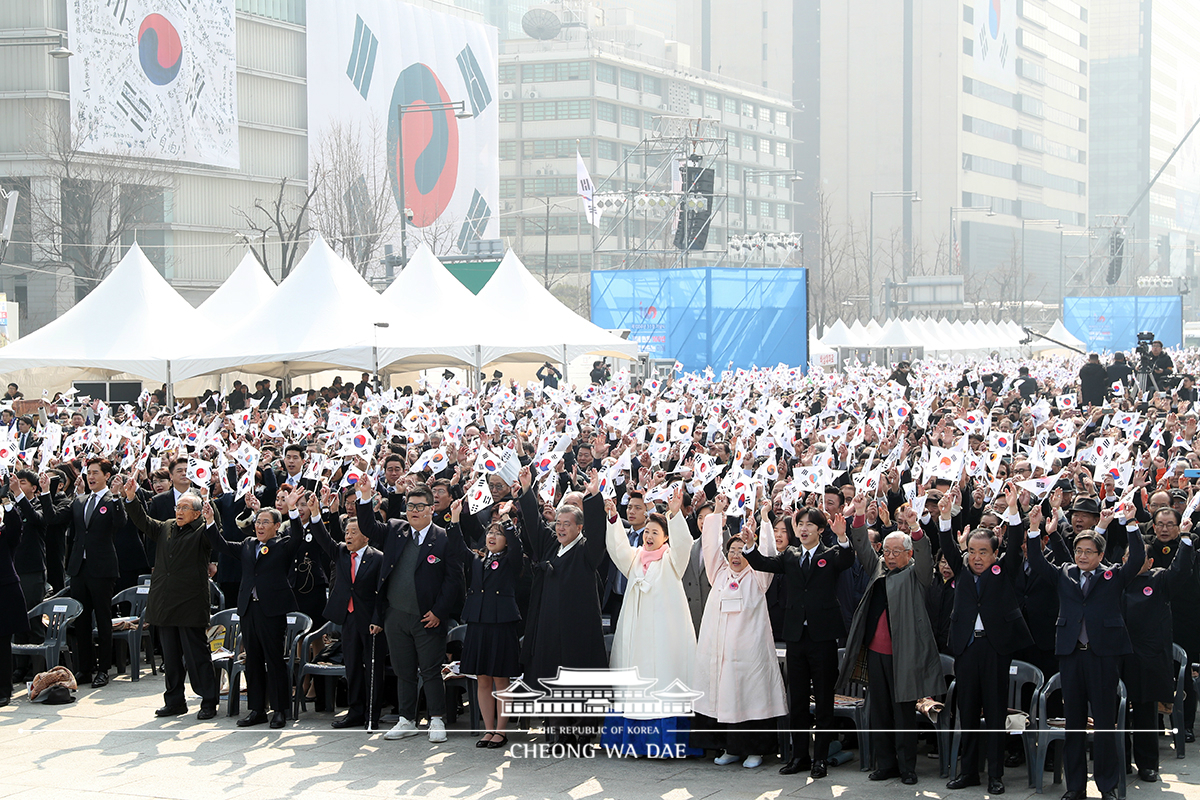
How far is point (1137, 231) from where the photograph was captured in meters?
153

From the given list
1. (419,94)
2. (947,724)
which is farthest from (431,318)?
(419,94)

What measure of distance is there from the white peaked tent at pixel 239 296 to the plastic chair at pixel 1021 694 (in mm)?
20193

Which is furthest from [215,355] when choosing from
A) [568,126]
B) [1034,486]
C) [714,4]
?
[714,4]

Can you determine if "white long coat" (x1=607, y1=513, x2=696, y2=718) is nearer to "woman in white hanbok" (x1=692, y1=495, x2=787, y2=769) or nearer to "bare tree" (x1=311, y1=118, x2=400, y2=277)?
"woman in white hanbok" (x1=692, y1=495, x2=787, y2=769)

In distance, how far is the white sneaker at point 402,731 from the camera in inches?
376

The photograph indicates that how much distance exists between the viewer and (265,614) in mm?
9945

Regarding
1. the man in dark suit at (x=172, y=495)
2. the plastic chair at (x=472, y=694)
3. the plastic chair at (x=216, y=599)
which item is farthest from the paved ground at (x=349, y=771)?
the man in dark suit at (x=172, y=495)

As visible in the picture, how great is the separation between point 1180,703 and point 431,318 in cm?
1666

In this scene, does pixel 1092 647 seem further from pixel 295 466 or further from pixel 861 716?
pixel 295 466

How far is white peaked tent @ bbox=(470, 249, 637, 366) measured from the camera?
23547 mm

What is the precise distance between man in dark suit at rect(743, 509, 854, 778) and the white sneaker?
2665 millimetres

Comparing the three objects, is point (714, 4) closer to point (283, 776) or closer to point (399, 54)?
point (399, 54)

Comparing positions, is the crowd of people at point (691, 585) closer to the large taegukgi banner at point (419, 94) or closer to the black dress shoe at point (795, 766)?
the black dress shoe at point (795, 766)

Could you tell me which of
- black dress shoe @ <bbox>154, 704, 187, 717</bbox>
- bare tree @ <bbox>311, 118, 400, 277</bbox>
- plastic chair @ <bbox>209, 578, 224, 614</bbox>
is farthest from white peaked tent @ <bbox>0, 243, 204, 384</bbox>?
bare tree @ <bbox>311, 118, 400, 277</bbox>
